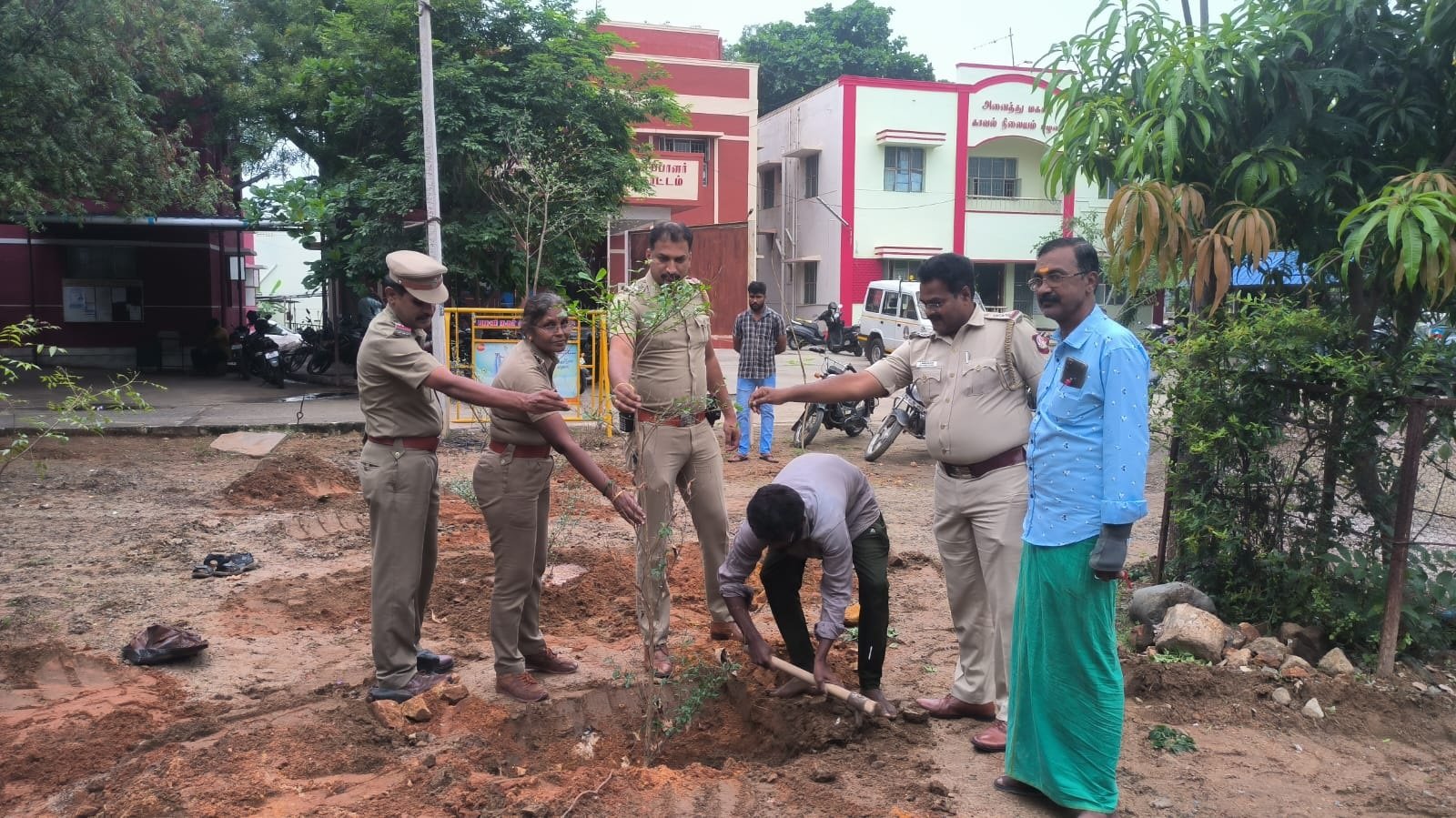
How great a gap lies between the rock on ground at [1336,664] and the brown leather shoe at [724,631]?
8.50 ft

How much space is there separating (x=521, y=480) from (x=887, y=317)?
62.3 ft

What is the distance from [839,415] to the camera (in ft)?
38.6

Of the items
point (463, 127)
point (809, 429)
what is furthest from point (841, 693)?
point (463, 127)

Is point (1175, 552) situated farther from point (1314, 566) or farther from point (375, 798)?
point (375, 798)

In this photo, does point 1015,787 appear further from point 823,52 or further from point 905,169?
point 823,52

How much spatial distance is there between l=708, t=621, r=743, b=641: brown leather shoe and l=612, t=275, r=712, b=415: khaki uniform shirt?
1.12 m

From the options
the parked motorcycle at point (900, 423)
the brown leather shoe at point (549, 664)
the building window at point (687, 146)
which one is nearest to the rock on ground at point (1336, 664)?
the brown leather shoe at point (549, 664)

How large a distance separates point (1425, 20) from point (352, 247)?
523 inches

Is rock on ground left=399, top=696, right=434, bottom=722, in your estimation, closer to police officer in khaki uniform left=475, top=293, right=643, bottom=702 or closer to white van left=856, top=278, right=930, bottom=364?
police officer in khaki uniform left=475, top=293, right=643, bottom=702

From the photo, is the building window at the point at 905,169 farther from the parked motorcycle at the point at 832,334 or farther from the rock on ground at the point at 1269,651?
the rock on ground at the point at 1269,651

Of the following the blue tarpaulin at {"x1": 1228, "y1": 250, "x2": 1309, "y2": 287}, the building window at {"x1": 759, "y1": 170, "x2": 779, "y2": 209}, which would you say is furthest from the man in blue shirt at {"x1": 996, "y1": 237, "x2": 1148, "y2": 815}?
the building window at {"x1": 759, "y1": 170, "x2": 779, "y2": 209}

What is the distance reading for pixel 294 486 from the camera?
848 centimetres

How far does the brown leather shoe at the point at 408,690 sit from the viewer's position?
4.20m

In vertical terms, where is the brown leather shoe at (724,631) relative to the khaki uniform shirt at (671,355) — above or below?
below
